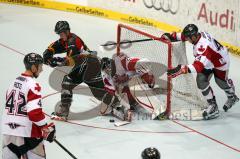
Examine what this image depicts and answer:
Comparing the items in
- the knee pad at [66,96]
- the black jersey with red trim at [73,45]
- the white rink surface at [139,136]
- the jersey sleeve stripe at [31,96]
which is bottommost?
the white rink surface at [139,136]

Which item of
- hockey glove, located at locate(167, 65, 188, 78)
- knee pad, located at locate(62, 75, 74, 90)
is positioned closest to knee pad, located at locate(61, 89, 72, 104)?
knee pad, located at locate(62, 75, 74, 90)

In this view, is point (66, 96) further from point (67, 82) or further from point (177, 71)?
point (177, 71)

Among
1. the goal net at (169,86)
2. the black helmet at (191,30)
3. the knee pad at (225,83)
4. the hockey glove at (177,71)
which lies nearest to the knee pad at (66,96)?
the goal net at (169,86)

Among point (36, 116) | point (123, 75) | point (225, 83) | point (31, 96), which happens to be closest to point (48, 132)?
point (36, 116)

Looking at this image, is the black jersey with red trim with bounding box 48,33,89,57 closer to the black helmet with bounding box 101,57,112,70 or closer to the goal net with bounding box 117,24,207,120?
the black helmet with bounding box 101,57,112,70

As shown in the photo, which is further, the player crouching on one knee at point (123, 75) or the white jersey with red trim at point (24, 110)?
the player crouching on one knee at point (123, 75)

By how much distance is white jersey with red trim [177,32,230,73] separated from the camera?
23.6ft

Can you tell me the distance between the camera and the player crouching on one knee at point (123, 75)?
292 inches

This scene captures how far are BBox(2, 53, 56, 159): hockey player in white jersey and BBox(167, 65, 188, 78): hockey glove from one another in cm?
256

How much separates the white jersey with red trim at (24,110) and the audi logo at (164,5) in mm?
7009

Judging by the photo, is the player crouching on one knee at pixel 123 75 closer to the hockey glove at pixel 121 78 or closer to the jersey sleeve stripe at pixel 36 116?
the hockey glove at pixel 121 78

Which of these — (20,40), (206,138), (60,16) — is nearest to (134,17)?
(60,16)

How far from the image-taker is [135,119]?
7.54 metres

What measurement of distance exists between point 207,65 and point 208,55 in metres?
0.15
